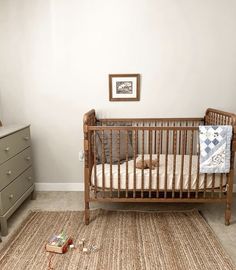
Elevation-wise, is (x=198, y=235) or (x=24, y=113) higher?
(x=24, y=113)

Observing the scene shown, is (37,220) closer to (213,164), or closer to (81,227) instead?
(81,227)

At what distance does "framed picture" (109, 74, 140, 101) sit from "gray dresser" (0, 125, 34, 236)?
1024mm

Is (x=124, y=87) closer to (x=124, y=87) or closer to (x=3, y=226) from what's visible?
(x=124, y=87)

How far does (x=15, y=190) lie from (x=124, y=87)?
5.08ft

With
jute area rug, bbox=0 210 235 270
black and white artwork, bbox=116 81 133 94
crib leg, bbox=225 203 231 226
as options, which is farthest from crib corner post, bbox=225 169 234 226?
black and white artwork, bbox=116 81 133 94

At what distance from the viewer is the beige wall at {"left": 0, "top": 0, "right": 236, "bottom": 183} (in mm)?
2777

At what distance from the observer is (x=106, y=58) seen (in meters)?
2.89

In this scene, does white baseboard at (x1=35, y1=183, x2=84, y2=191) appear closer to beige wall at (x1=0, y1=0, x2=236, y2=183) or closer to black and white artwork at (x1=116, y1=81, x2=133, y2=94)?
beige wall at (x1=0, y1=0, x2=236, y2=183)

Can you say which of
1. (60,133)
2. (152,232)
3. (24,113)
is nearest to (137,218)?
(152,232)

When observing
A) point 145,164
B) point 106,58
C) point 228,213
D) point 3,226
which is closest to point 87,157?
point 145,164

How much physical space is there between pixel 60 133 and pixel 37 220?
3.37 ft

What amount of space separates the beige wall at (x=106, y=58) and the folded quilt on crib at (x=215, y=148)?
2.79 feet

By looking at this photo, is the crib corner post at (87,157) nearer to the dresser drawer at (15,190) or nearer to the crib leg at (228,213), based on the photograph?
the dresser drawer at (15,190)

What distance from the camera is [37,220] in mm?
2482
